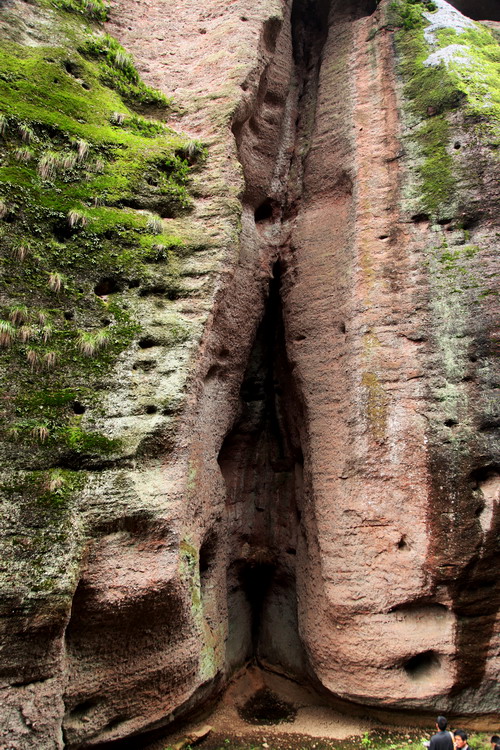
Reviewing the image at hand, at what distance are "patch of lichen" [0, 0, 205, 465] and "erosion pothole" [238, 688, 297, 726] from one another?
496cm

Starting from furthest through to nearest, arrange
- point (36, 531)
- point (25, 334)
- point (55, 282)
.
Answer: point (55, 282) < point (25, 334) < point (36, 531)

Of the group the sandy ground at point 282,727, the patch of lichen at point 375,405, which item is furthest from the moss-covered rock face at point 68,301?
the patch of lichen at point 375,405

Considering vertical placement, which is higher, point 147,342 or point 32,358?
point 147,342

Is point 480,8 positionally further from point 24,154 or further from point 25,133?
point 24,154

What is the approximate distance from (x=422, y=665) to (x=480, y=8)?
53.5 feet

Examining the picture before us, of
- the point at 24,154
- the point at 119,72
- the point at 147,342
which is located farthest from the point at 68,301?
the point at 119,72

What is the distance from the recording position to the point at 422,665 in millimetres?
6992

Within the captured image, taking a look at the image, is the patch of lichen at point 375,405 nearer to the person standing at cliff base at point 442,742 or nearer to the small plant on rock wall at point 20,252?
the person standing at cliff base at point 442,742

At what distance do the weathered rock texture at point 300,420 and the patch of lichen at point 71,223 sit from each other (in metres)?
0.39

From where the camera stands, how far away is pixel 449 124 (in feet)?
29.8

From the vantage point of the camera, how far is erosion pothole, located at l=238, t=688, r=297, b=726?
25.2 feet

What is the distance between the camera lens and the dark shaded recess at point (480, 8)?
14.2 m

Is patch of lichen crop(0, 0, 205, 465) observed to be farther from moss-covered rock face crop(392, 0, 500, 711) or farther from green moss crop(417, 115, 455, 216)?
moss-covered rock face crop(392, 0, 500, 711)

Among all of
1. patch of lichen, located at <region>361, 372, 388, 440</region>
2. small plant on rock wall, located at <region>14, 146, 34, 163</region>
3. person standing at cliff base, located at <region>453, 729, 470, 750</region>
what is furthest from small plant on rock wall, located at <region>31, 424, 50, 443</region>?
person standing at cliff base, located at <region>453, 729, 470, 750</region>
